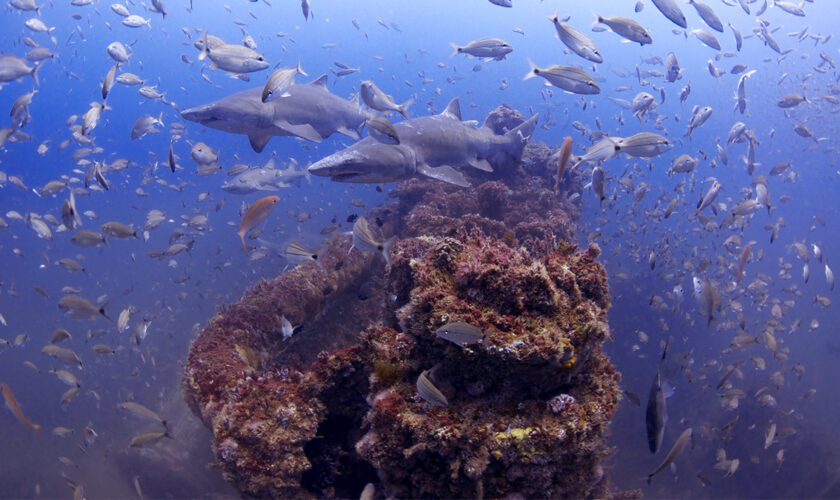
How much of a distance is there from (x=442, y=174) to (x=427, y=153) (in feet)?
1.81

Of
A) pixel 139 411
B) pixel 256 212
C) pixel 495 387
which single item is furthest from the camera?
pixel 139 411

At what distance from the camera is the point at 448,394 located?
10.5ft

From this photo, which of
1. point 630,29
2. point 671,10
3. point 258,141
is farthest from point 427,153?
point 671,10

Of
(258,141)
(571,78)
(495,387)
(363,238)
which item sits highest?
(571,78)

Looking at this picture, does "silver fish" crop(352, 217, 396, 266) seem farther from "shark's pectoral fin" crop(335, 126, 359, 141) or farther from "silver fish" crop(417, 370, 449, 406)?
"shark's pectoral fin" crop(335, 126, 359, 141)

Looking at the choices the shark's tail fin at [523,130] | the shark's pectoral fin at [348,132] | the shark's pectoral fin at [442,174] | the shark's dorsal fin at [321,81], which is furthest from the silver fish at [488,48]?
the shark's dorsal fin at [321,81]

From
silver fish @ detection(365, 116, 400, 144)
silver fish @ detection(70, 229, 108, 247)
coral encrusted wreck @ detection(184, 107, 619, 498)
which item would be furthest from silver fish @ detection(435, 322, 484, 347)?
silver fish @ detection(70, 229, 108, 247)

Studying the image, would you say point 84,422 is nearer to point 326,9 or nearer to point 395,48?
point 326,9

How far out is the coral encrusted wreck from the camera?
292 cm

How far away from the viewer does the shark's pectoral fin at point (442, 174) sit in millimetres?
6148

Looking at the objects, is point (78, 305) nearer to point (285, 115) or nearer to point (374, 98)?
point (285, 115)

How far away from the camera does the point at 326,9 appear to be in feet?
398

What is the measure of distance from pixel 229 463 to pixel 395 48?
18576 centimetres

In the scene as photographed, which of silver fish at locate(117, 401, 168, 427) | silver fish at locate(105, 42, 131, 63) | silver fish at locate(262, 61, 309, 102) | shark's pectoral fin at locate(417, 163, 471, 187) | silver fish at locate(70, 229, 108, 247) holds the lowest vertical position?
silver fish at locate(117, 401, 168, 427)
